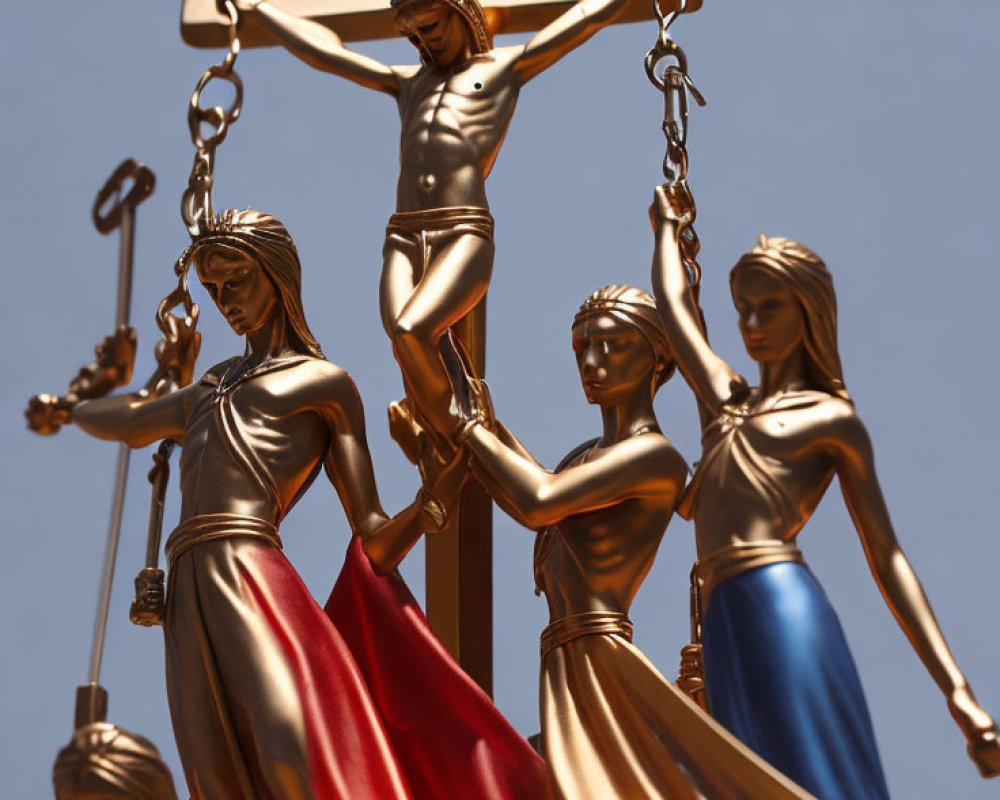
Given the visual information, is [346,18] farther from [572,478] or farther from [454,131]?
[572,478]

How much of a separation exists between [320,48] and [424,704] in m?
1.12

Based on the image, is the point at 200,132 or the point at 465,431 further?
the point at 200,132

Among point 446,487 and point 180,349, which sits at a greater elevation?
point 180,349

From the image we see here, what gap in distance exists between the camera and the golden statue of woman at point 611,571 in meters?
2.98

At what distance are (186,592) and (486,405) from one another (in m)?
0.52

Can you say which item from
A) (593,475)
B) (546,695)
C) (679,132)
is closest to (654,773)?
(546,695)

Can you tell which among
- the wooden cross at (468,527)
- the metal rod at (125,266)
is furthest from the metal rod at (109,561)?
the wooden cross at (468,527)

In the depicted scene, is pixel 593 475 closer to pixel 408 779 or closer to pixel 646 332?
pixel 646 332

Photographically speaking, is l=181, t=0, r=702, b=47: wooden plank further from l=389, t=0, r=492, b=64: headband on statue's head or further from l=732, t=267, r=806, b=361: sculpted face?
l=732, t=267, r=806, b=361: sculpted face

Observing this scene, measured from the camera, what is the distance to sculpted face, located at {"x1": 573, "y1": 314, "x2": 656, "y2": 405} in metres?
3.27

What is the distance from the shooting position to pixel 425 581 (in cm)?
347

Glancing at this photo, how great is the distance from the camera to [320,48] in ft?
11.9

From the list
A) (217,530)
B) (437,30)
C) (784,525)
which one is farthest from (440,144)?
(784,525)

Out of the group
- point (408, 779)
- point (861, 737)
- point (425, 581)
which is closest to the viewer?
point (861, 737)
